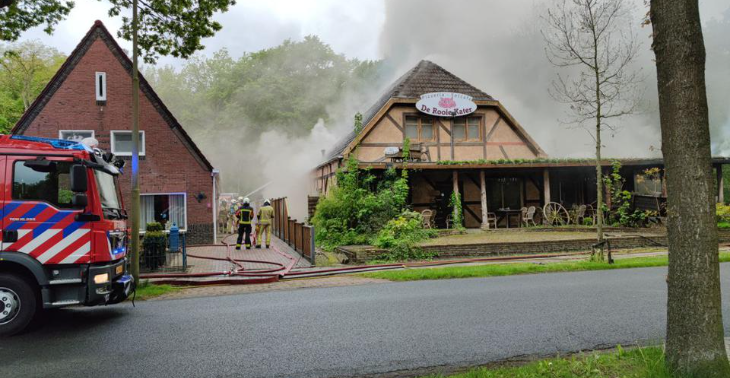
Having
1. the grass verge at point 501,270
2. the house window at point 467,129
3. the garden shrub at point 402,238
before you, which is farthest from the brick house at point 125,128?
the house window at point 467,129

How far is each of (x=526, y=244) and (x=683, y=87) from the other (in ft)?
36.8

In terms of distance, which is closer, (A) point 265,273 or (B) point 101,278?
(B) point 101,278

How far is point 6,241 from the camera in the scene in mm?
5660

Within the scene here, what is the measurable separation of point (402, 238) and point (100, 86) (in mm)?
12443

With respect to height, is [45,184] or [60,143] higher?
[60,143]

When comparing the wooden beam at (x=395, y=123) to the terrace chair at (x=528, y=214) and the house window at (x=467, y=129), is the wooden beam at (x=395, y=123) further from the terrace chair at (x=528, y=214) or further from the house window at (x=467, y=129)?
the terrace chair at (x=528, y=214)

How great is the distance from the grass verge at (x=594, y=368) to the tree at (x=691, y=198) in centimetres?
27

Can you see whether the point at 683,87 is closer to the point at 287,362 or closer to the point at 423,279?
the point at 287,362

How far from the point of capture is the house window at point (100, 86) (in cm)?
1748

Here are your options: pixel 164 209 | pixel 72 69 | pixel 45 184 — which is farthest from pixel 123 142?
pixel 45 184

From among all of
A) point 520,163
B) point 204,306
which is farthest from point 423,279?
point 520,163

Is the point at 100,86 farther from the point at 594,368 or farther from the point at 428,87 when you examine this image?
the point at 594,368

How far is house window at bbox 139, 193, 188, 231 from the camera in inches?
694

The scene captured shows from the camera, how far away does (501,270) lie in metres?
10.5
